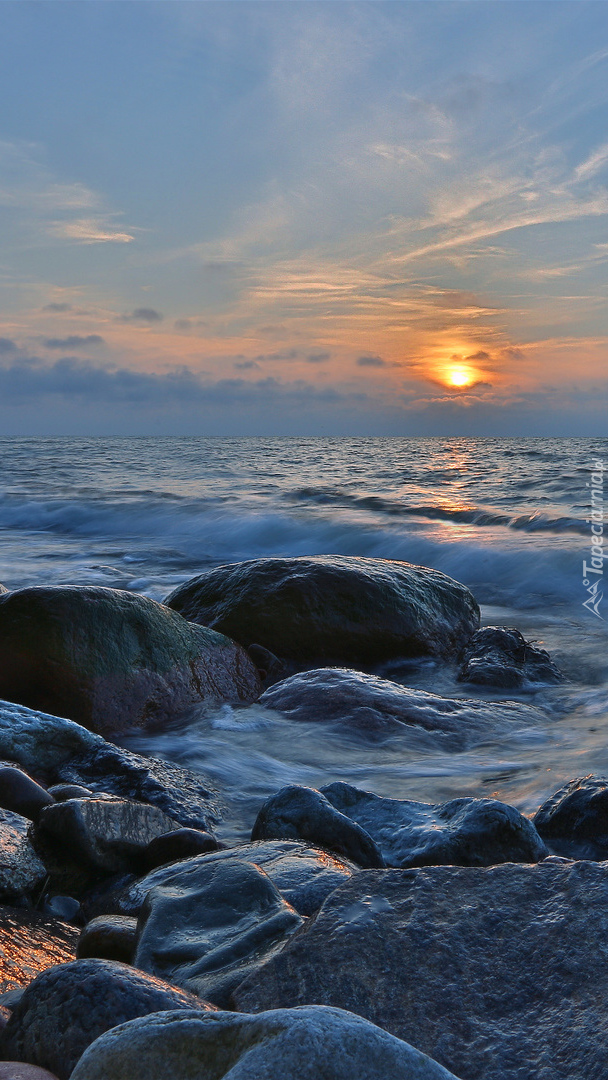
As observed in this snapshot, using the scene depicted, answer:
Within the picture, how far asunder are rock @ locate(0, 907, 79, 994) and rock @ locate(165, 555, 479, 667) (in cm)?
335

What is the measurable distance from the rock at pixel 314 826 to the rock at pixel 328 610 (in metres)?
2.86

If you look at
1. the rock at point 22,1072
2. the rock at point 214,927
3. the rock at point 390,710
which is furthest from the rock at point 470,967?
the rock at point 390,710

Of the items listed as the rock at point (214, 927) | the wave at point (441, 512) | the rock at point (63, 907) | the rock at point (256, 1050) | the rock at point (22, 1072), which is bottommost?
the rock at point (63, 907)

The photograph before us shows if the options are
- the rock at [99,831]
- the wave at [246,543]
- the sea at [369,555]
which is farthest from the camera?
the wave at [246,543]

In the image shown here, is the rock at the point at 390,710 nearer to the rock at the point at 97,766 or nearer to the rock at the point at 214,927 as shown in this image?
the rock at the point at 97,766

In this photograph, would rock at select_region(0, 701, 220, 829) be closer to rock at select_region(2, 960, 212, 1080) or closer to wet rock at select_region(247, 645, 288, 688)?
rock at select_region(2, 960, 212, 1080)

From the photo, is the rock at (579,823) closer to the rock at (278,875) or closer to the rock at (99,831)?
the rock at (278,875)

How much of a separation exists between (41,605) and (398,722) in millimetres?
2172

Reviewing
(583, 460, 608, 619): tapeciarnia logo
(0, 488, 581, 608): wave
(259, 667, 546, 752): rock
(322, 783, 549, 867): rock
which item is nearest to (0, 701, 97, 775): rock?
(322, 783, 549, 867): rock

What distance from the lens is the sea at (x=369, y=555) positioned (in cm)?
392

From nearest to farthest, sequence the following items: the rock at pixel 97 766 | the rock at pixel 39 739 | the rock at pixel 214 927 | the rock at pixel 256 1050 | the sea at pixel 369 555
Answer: the rock at pixel 256 1050 → the rock at pixel 214 927 → the rock at pixel 97 766 → the rock at pixel 39 739 → the sea at pixel 369 555

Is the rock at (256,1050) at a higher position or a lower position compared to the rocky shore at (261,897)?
higher

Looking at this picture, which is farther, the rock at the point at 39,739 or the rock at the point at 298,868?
the rock at the point at 39,739

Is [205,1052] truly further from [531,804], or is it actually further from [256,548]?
[256,548]
